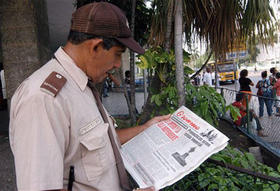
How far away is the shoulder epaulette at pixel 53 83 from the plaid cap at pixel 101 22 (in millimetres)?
202

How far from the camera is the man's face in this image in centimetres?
98

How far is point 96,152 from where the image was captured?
0.92 meters

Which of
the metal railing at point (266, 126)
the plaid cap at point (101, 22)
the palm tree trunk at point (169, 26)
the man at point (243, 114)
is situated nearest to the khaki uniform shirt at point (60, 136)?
the plaid cap at point (101, 22)

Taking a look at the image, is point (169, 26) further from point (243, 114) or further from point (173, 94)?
point (243, 114)

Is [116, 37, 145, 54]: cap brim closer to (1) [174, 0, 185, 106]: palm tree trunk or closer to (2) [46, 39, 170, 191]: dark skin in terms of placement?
(2) [46, 39, 170, 191]: dark skin

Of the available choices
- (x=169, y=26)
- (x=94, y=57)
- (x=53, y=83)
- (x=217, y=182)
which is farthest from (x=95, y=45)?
(x=169, y=26)

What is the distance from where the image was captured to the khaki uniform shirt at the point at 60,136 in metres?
0.75

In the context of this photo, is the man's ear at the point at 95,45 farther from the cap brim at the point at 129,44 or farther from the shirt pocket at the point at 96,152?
the shirt pocket at the point at 96,152

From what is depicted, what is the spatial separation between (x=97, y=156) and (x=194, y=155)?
0.49m

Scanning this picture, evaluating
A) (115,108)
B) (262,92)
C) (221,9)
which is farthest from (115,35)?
(262,92)

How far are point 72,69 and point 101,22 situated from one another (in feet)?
0.73

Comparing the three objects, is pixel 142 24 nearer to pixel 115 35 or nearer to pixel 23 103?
pixel 115 35

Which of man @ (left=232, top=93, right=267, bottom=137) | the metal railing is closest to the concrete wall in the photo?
the metal railing

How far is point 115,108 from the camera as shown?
23.6ft
